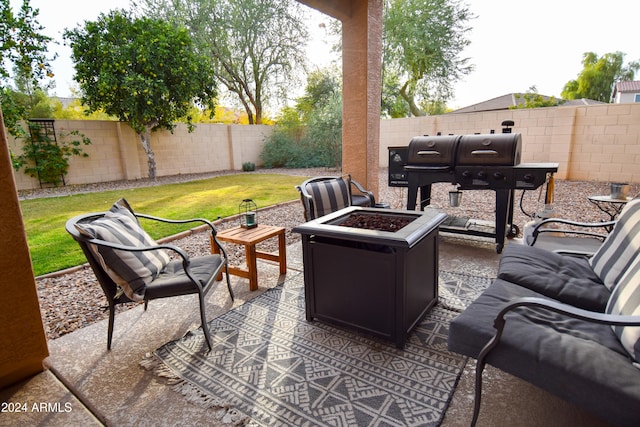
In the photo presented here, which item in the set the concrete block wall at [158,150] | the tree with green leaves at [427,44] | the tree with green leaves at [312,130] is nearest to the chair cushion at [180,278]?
the concrete block wall at [158,150]

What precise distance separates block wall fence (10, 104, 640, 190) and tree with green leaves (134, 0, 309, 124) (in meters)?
3.52

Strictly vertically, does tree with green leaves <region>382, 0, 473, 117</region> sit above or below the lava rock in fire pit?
above

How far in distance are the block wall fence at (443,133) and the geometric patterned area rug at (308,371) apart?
290 inches

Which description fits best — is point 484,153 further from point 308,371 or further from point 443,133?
point 443,133

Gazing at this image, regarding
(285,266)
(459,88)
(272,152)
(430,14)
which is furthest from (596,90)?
(285,266)

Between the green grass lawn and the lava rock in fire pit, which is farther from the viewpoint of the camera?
the green grass lawn

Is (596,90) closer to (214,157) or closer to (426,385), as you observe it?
(214,157)

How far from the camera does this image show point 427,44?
1190 centimetres

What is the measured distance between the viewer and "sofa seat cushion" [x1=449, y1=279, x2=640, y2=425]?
109cm

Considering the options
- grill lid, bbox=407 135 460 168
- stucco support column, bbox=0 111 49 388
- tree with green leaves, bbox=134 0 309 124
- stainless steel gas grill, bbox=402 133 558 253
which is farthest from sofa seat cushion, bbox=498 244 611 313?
tree with green leaves, bbox=134 0 309 124

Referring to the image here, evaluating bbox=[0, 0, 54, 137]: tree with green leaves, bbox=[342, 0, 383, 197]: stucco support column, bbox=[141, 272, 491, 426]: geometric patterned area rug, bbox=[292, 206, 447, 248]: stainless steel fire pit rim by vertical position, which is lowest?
bbox=[141, 272, 491, 426]: geometric patterned area rug

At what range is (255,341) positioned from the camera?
6.95 feet

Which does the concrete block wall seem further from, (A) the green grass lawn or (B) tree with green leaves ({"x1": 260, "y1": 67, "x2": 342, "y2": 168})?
(A) the green grass lawn

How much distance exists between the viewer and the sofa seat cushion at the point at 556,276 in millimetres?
1739
